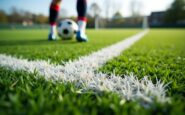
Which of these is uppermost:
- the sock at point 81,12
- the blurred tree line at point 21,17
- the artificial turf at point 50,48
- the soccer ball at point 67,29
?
the blurred tree line at point 21,17

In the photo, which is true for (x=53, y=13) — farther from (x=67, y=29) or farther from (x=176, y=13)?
(x=176, y=13)

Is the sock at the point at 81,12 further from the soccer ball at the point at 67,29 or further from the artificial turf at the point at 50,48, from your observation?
the soccer ball at the point at 67,29

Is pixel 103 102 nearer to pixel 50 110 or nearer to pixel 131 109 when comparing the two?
pixel 131 109

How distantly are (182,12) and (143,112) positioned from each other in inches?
2679

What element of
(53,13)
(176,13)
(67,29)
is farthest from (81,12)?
(176,13)

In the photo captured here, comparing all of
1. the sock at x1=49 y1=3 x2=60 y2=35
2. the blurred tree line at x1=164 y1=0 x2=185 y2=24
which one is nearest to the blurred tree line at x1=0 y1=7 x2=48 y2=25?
the blurred tree line at x1=164 y1=0 x2=185 y2=24

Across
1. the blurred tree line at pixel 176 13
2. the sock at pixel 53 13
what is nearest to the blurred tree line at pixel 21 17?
the blurred tree line at pixel 176 13

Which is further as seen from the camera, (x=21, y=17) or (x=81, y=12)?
(x=21, y=17)

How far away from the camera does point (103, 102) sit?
1.06 metres

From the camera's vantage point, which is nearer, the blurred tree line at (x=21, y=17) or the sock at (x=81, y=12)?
the sock at (x=81, y=12)

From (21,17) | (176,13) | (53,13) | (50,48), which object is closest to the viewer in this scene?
(50,48)

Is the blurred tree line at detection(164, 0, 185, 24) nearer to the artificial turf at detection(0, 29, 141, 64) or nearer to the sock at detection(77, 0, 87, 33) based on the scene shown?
the artificial turf at detection(0, 29, 141, 64)

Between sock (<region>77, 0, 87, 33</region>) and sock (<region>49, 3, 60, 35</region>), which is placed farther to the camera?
sock (<region>49, 3, 60, 35</region>)

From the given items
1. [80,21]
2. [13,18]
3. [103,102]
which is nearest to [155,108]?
[103,102]
